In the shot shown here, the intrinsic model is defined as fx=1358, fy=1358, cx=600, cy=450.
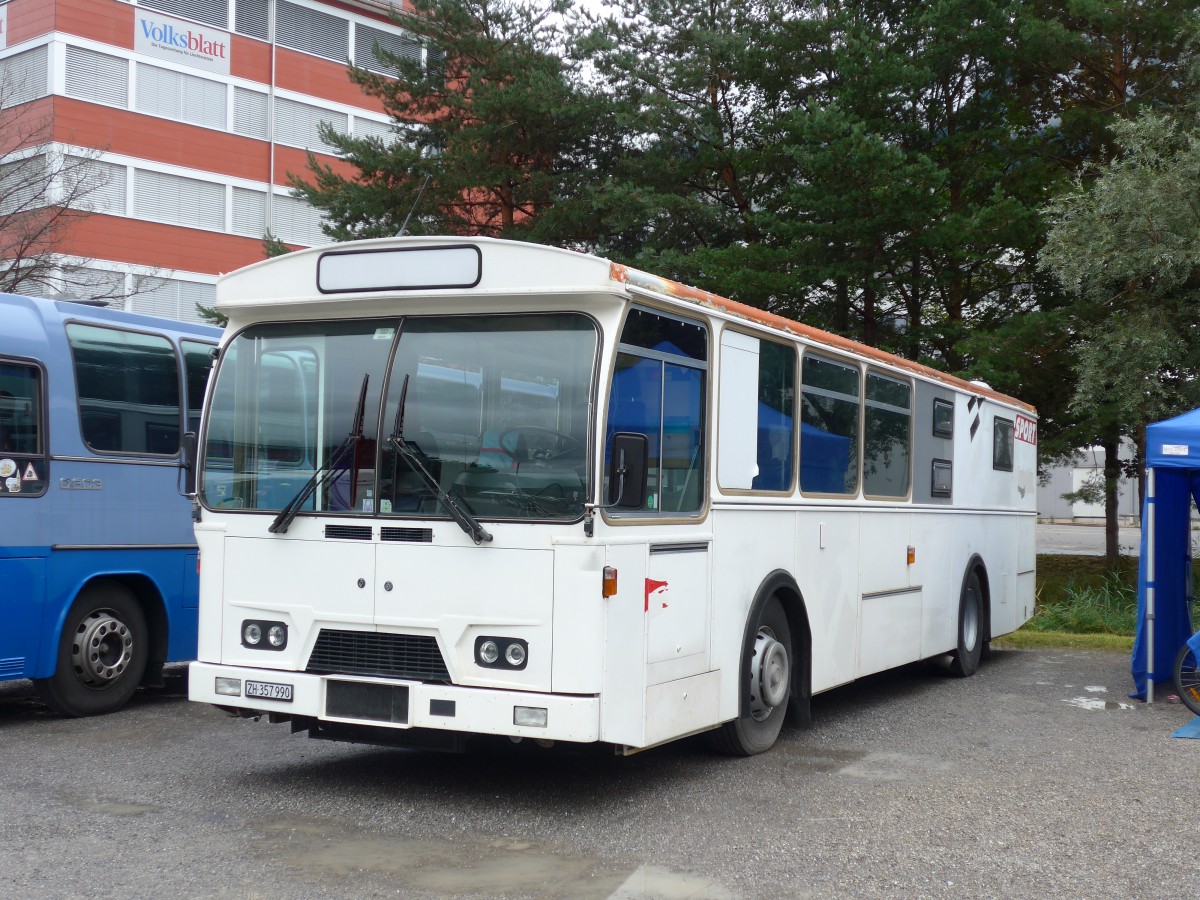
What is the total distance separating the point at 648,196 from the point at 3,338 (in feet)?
45.2

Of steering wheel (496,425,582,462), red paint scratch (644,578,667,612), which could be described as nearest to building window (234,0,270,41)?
steering wheel (496,425,582,462)

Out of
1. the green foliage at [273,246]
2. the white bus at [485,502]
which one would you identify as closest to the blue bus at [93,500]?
the white bus at [485,502]

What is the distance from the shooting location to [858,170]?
20.0 m

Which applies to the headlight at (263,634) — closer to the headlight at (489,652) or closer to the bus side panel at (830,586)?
the headlight at (489,652)

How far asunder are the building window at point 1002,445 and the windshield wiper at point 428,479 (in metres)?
8.57

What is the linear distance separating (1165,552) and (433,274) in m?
8.15

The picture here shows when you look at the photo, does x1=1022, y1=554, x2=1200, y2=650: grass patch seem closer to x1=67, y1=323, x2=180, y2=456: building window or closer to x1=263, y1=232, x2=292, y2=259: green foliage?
x1=67, y1=323, x2=180, y2=456: building window

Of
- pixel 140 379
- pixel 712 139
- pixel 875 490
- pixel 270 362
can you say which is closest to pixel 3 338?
pixel 140 379

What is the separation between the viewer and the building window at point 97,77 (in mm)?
35812

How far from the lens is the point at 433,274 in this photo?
703 cm

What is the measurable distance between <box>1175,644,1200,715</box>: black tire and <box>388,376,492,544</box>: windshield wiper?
259 inches

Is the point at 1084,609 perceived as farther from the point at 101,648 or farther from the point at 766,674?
the point at 101,648

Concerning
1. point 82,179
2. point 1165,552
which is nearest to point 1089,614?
point 1165,552

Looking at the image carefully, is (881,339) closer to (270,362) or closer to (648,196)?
(648,196)
